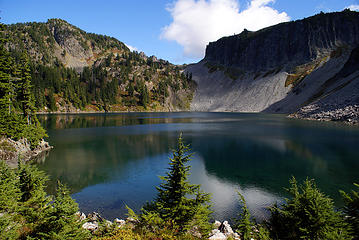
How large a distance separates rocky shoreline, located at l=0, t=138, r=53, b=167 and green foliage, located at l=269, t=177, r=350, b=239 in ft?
113

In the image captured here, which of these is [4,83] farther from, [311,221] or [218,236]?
[311,221]

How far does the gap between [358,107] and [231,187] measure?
8711 centimetres

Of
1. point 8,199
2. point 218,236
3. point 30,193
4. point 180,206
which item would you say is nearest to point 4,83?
point 30,193

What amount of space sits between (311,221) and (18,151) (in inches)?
1598

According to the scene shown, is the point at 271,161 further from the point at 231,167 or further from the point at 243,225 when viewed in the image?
the point at 243,225

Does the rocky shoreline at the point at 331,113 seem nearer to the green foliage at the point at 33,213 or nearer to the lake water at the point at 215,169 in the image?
the lake water at the point at 215,169

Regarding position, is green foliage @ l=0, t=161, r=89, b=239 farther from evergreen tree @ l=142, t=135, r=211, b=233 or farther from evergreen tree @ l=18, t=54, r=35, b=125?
evergreen tree @ l=18, t=54, r=35, b=125

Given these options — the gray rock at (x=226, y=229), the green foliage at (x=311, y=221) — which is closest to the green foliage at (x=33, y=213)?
the gray rock at (x=226, y=229)

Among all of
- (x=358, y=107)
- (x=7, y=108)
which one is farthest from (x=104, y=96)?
(x=358, y=107)

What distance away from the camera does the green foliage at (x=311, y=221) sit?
10289 millimetres

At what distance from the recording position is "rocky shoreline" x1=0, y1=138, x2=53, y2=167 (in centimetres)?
3177

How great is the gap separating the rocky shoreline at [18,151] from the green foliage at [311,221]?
34354mm

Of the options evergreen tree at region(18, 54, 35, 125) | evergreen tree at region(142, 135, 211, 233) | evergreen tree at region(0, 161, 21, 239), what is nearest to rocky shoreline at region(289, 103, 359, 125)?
evergreen tree at region(142, 135, 211, 233)

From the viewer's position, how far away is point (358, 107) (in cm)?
8231
